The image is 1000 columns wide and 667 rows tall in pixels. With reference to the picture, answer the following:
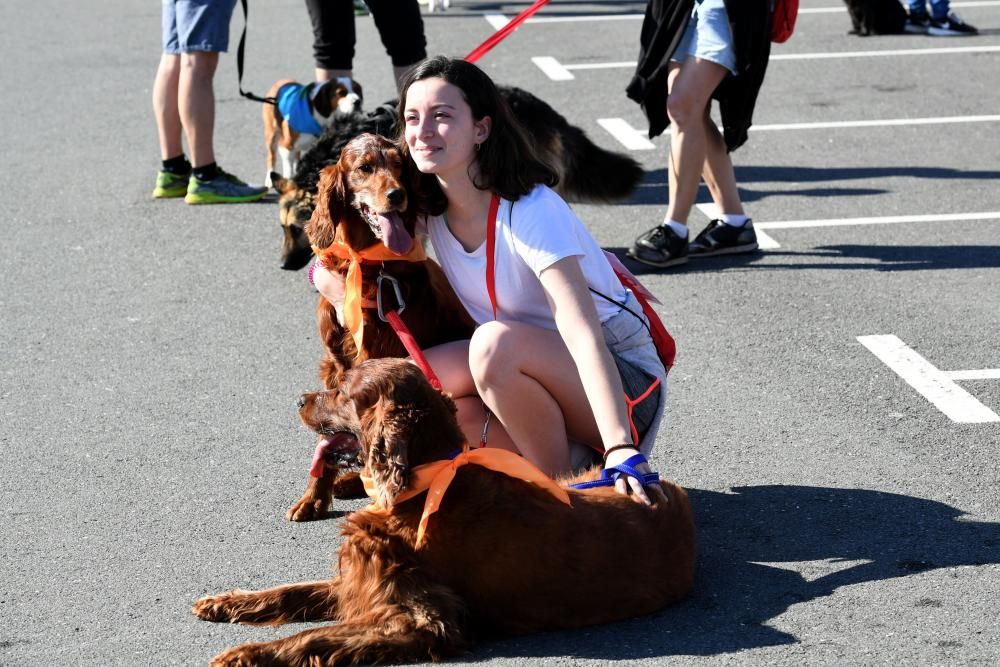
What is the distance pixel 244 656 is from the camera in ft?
9.75

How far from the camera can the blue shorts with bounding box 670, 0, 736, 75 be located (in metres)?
5.78

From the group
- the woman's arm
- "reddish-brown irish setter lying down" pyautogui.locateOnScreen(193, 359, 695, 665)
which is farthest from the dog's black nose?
"reddish-brown irish setter lying down" pyautogui.locateOnScreen(193, 359, 695, 665)

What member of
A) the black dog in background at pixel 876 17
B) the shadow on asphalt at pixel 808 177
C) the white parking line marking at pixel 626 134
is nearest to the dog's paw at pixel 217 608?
the shadow on asphalt at pixel 808 177

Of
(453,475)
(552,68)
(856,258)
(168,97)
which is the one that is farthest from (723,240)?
(552,68)

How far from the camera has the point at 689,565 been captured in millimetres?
3316

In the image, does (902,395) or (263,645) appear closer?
(263,645)

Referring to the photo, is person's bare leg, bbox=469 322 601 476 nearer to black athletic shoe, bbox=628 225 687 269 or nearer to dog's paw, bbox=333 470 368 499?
dog's paw, bbox=333 470 368 499

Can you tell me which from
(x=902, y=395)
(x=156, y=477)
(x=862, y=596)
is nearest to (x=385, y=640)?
(x=862, y=596)

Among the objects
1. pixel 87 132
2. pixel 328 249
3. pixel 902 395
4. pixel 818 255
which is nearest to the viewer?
pixel 328 249

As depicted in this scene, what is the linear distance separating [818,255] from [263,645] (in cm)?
409

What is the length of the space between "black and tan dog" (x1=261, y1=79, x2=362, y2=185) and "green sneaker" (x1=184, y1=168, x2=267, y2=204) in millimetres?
329

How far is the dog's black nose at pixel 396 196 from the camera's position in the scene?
3.89 metres

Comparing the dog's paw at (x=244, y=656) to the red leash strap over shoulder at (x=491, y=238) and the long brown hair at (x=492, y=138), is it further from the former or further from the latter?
the long brown hair at (x=492, y=138)

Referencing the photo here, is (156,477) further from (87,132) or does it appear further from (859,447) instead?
(87,132)
